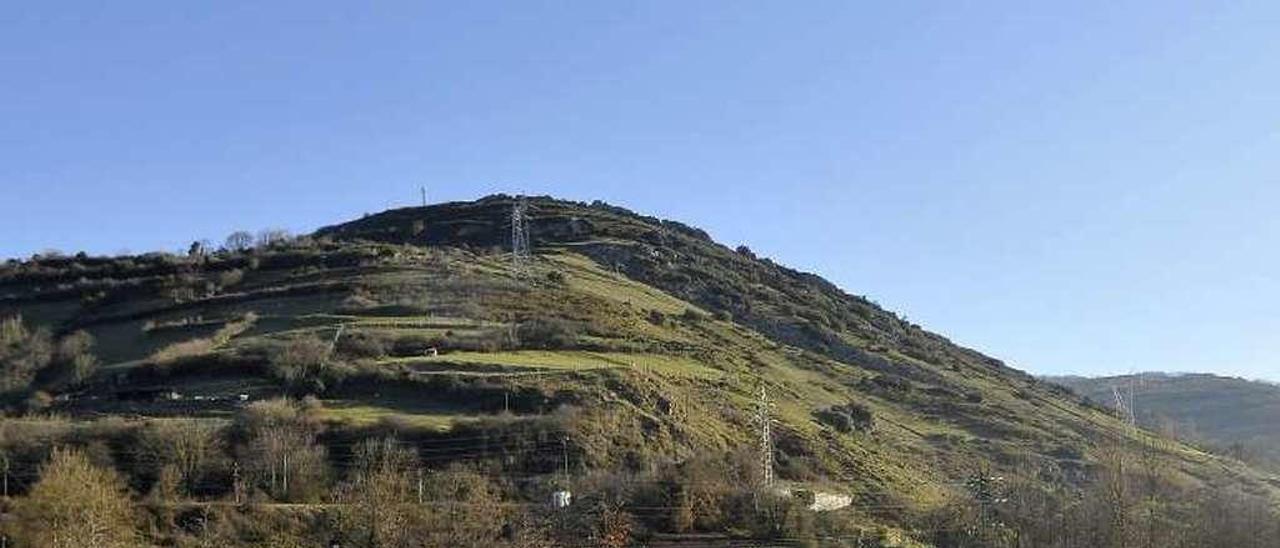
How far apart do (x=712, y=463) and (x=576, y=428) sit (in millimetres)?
9734

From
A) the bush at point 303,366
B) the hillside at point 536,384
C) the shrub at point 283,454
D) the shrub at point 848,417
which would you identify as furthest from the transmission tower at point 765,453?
the bush at point 303,366

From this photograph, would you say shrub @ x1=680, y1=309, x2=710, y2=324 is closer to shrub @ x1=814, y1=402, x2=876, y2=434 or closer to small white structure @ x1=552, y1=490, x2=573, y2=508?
shrub @ x1=814, y1=402, x2=876, y2=434

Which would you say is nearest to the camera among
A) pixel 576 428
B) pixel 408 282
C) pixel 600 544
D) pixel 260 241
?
pixel 600 544

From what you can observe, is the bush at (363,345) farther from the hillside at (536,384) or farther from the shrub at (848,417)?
the shrub at (848,417)

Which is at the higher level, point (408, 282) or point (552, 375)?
point (408, 282)

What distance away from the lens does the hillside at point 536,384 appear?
243 ft

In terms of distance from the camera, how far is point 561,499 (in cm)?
6638

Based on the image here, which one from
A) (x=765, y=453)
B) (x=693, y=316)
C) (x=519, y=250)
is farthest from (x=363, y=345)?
(x=519, y=250)

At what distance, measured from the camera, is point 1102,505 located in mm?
68188

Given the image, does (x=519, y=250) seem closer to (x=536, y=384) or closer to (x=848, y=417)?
(x=848, y=417)

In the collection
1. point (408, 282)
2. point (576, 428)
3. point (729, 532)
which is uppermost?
point (408, 282)

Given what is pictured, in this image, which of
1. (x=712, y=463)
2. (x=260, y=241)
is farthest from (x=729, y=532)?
(x=260, y=241)

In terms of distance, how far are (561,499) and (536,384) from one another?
1925 centimetres

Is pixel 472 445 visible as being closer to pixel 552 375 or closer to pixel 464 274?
pixel 552 375
